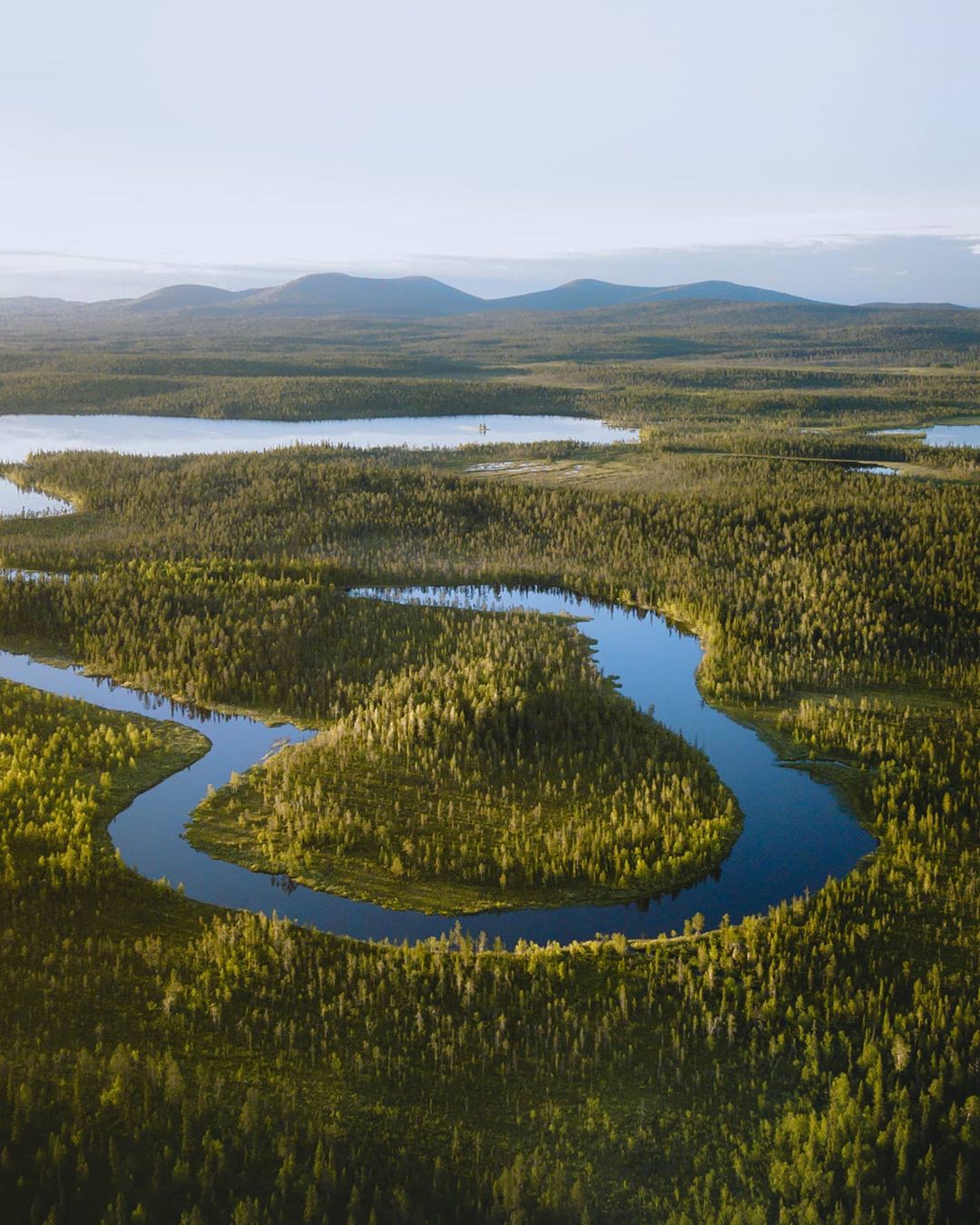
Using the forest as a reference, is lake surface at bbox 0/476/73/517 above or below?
above

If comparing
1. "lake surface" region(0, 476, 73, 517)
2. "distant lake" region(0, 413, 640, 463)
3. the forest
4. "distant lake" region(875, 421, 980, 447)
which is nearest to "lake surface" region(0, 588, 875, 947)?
the forest

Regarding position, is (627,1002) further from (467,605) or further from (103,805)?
(467,605)

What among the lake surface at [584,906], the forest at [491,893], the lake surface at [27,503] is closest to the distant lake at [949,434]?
the forest at [491,893]

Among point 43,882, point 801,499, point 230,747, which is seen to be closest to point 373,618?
point 230,747

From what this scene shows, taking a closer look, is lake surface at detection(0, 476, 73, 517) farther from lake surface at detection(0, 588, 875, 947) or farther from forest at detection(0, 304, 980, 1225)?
lake surface at detection(0, 588, 875, 947)

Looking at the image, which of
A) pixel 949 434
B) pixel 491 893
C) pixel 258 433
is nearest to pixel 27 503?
pixel 258 433

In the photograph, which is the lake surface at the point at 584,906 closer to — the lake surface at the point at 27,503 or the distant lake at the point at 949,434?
the lake surface at the point at 27,503
